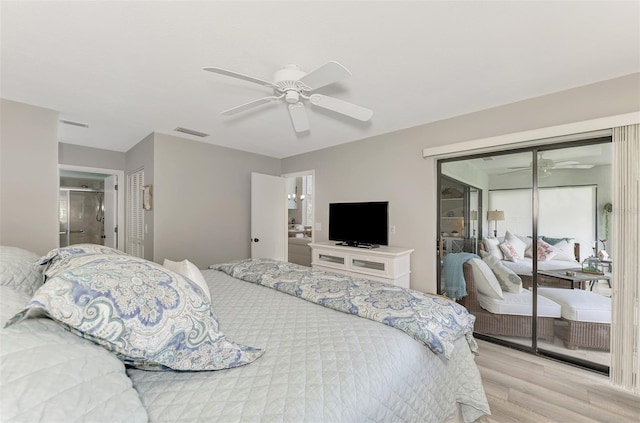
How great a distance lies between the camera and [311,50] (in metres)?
1.78

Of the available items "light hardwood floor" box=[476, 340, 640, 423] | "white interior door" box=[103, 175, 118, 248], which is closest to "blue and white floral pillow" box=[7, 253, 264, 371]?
"light hardwood floor" box=[476, 340, 640, 423]

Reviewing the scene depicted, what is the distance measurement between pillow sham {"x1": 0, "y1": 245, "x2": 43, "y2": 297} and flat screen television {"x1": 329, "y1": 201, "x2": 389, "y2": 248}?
2.97 meters

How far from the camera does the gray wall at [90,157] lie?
4061mm

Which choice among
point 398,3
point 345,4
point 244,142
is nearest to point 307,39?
point 345,4

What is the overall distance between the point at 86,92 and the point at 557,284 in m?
4.61

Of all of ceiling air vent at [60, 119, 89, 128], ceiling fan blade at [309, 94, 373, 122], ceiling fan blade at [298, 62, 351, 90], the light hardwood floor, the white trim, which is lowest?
the light hardwood floor

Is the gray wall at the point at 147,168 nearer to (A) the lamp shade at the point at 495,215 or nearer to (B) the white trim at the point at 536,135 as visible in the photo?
(B) the white trim at the point at 536,135

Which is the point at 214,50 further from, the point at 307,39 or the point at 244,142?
the point at 244,142

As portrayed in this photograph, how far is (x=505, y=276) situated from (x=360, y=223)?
169 centimetres

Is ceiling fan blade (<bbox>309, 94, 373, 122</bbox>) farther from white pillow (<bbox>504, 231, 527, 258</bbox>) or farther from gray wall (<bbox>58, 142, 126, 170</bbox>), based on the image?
gray wall (<bbox>58, 142, 126, 170</bbox>)

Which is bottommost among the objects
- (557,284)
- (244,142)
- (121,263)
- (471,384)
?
(471,384)

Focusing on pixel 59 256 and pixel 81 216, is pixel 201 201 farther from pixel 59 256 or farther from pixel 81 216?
pixel 81 216

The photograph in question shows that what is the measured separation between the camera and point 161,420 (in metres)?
0.74

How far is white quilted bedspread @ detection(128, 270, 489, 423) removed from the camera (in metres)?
0.80
